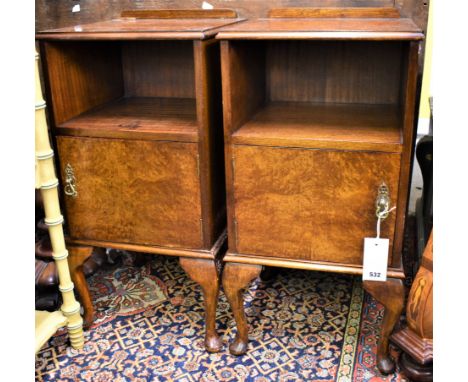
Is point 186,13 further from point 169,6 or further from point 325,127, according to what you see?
point 325,127

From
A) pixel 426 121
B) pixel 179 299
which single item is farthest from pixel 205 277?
pixel 426 121

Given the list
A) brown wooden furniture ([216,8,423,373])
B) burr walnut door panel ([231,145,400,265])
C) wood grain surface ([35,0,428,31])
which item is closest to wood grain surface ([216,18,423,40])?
brown wooden furniture ([216,8,423,373])

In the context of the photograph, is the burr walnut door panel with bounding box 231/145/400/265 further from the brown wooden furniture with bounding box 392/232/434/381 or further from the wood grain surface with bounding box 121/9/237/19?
the wood grain surface with bounding box 121/9/237/19

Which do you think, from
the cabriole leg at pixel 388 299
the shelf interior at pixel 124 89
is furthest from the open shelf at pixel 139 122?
the cabriole leg at pixel 388 299

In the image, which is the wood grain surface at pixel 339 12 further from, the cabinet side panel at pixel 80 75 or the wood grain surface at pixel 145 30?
the cabinet side panel at pixel 80 75

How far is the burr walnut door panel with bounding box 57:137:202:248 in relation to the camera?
1.24 m

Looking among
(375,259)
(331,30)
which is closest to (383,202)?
(375,259)

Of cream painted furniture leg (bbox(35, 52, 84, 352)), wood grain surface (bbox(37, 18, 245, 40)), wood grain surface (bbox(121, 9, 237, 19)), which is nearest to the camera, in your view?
wood grain surface (bbox(37, 18, 245, 40))

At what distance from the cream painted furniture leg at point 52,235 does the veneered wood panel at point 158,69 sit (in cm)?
38

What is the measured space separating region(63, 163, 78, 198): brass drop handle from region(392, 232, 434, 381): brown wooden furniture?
2.80 ft

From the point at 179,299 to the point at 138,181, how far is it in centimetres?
53

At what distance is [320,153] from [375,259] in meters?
0.27
